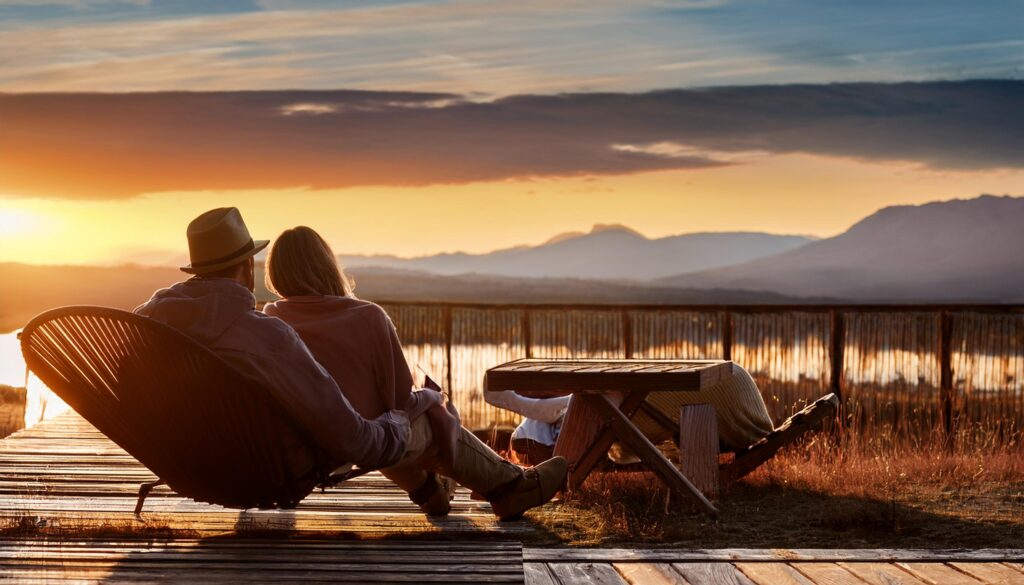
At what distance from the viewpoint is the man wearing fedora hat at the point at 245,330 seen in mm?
4762

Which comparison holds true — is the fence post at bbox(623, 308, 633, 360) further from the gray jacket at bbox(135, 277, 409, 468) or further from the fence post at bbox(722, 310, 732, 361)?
the gray jacket at bbox(135, 277, 409, 468)

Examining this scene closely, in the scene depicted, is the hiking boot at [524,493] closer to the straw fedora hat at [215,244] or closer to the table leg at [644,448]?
the table leg at [644,448]

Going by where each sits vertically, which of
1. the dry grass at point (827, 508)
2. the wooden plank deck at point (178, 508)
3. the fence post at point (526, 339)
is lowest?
the dry grass at point (827, 508)

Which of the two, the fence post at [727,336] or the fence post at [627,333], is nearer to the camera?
the fence post at [727,336]

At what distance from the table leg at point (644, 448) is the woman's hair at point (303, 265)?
6.61 ft

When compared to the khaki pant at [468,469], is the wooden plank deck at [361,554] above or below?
below

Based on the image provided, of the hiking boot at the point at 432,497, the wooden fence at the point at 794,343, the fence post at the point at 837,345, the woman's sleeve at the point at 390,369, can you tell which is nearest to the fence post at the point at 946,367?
the wooden fence at the point at 794,343

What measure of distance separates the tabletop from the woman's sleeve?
1.50m

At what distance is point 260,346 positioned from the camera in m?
4.76

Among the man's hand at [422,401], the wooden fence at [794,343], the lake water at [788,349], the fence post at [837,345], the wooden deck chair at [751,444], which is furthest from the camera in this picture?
the lake water at [788,349]

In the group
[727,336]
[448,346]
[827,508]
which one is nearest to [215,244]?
[827,508]

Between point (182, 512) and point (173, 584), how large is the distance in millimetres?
1838

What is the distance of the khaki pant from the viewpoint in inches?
223

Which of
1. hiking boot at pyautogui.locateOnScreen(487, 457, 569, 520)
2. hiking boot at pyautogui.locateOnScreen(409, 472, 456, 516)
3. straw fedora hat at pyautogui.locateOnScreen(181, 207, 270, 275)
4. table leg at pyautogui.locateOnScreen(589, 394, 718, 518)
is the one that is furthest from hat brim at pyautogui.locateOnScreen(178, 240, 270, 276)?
table leg at pyautogui.locateOnScreen(589, 394, 718, 518)
